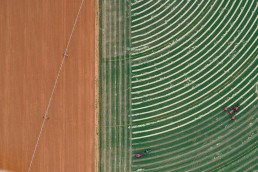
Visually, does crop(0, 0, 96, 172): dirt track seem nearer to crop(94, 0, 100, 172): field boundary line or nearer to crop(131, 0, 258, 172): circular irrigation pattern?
crop(94, 0, 100, 172): field boundary line

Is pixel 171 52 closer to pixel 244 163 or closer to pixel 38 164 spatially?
pixel 244 163

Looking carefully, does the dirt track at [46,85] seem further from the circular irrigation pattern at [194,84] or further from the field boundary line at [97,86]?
the circular irrigation pattern at [194,84]

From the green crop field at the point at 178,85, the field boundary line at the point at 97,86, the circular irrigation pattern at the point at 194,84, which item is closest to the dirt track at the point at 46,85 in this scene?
the field boundary line at the point at 97,86

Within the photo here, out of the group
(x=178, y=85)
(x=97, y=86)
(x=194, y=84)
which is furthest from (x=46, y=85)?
(x=194, y=84)

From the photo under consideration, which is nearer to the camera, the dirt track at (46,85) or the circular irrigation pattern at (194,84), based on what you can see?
the circular irrigation pattern at (194,84)

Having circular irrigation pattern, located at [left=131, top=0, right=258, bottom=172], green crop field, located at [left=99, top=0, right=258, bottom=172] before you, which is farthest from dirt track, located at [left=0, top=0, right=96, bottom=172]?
circular irrigation pattern, located at [left=131, top=0, right=258, bottom=172]

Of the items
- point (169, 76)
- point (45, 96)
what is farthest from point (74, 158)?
point (169, 76)

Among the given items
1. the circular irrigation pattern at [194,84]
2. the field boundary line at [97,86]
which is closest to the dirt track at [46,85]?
the field boundary line at [97,86]

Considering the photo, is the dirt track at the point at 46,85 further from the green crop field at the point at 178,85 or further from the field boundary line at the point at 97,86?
the green crop field at the point at 178,85
